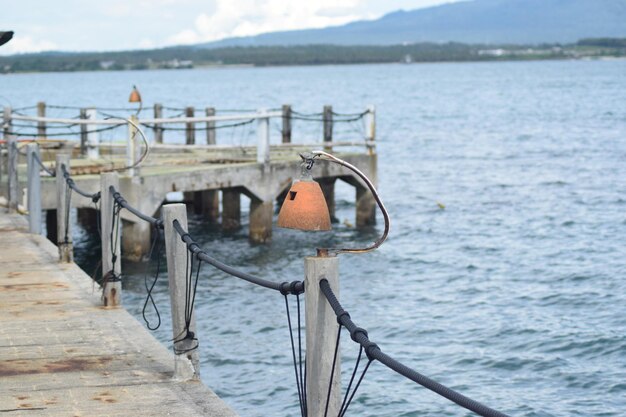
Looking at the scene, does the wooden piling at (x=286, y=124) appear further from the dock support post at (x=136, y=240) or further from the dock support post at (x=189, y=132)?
the dock support post at (x=136, y=240)

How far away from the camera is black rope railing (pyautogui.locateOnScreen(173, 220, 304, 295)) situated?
5965 mm

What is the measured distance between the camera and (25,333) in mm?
9078

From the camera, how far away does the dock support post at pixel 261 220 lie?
21.2 m

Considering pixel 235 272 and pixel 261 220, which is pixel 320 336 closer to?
pixel 235 272

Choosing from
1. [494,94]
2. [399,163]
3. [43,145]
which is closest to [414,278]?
[43,145]

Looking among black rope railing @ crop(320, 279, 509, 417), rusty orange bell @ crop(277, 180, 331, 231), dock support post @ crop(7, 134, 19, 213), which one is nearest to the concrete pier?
dock support post @ crop(7, 134, 19, 213)

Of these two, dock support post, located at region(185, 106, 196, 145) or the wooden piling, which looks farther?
dock support post, located at region(185, 106, 196, 145)

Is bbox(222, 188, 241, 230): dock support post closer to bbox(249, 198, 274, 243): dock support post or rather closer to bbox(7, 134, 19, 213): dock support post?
bbox(249, 198, 274, 243): dock support post

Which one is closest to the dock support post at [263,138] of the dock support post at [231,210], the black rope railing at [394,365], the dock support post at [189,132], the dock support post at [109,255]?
the dock support post at [231,210]

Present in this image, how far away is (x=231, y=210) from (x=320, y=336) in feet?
58.6

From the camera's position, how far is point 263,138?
67.3ft

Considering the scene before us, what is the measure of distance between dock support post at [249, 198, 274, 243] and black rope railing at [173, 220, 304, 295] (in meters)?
13.3

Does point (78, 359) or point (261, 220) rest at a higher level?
point (78, 359)

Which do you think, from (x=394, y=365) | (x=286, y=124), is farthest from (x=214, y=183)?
(x=394, y=365)
